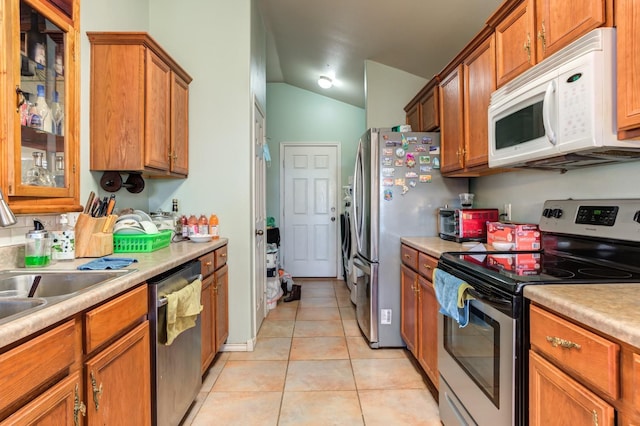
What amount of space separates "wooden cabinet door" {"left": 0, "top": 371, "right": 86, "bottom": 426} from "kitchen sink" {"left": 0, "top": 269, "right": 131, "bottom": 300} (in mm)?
416

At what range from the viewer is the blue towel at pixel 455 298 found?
4.72 feet

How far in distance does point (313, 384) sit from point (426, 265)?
41.1 inches

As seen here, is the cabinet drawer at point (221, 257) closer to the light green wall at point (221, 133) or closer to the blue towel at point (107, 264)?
the light green wall at point (221, 133)

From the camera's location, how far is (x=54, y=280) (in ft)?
4.33

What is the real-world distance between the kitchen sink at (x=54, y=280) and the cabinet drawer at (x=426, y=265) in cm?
156

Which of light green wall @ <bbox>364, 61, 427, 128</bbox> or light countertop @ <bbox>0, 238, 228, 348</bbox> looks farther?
light green wall @ <bbox>364, 61, 427, 128</bbox>

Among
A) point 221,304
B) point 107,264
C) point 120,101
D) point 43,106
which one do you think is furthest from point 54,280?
point 221,304

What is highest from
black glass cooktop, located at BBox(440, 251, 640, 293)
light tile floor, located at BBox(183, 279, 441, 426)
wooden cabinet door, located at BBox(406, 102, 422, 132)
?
wooden cabinet door, located at BBox(406, 102, 422, 132)

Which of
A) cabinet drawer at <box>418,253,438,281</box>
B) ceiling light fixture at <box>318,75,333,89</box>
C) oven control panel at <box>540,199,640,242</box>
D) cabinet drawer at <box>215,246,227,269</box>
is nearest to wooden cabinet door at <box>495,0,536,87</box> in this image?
oven control panel at <box>540,199,640,242</box>

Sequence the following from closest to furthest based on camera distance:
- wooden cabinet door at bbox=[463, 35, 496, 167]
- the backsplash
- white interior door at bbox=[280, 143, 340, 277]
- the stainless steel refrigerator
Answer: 1. the backsplash
2. wooden cabinet door at bbox=[463, 35, 496, 167]
3. the stainless steel refrigerator
4. white interior door at bbox=[280, 143, 340, 277]

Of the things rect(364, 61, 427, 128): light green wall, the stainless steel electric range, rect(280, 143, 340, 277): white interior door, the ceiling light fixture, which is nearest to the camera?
the stainless steel electric range

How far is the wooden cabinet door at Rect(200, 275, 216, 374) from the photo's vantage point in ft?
6.96

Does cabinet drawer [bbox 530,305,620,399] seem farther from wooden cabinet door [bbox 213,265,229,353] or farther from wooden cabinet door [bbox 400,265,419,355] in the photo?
wooden cabinet door [bbox 213,265,229,353]

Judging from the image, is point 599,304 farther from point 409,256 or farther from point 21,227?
point 21,227
